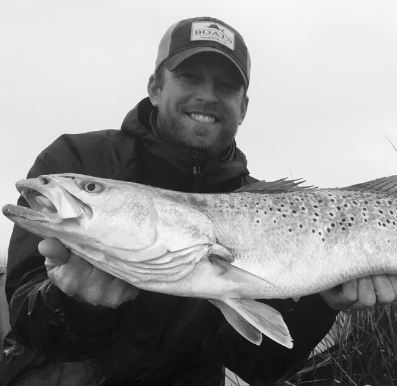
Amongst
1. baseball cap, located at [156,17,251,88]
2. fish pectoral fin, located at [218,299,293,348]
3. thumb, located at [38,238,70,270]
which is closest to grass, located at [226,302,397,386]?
fish pectoral fin, located at [218,299,293,348]

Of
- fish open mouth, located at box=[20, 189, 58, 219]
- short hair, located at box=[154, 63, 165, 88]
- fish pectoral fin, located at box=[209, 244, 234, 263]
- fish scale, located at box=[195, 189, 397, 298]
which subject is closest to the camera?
fish open mouth, located at box=[20, 189, 58, 219]

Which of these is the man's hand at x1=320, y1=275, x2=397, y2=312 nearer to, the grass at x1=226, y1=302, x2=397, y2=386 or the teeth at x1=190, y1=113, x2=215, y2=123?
the grass at x1=226, y1=302, x2=397, y2=386

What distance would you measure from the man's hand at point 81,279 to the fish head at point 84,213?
0.31ft

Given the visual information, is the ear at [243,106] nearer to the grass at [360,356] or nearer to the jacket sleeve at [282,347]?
the jacket sleeve at [282,347]

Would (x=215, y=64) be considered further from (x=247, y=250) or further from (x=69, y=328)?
(x=69, y=328)

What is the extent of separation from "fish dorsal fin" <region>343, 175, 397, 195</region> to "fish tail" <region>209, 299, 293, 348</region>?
1285mm

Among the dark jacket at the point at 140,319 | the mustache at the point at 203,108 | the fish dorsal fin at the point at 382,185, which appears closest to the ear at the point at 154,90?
the dark jacket at the point at 140,319

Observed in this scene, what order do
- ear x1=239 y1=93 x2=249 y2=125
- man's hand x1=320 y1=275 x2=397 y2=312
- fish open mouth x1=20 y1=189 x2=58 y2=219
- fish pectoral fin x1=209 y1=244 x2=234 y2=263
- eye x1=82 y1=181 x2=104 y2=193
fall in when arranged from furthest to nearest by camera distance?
ear x1=239 y1=93 x2=249 y2=125
man's hand x1=320 y1=275 x2=397 y2=312
fish pectoral fin x1=209 y1=244 x2=234 y2=263
eye x1=82 y1=181 x2=104 y2=193
fish open mouth x1=20 y1=189 x2=58 y2=219

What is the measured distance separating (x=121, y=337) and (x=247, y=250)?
134cm

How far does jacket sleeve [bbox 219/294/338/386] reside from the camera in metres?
3.84

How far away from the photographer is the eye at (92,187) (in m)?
2.72

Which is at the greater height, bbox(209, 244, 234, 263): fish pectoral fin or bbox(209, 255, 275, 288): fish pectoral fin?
bbox(209, 244, 234, 263): fish pectoral fin

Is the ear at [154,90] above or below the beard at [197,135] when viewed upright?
above

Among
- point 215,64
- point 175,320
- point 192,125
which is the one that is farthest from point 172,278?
point 215,64
